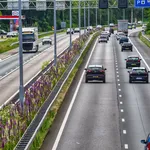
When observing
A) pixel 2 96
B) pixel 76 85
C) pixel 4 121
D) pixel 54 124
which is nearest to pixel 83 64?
pixel 76 85

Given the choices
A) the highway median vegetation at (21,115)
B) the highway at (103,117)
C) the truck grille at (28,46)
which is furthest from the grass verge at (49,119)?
the truck grille at (28,46)

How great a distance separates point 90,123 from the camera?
117 feet

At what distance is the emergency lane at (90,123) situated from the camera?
29.7 metres

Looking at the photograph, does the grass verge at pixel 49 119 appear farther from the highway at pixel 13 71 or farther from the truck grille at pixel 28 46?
the truck grille at pixel 28 46

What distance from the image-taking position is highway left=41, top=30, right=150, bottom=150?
30000 mm

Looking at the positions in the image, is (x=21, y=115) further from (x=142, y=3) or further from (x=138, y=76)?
(x=142, y=3)

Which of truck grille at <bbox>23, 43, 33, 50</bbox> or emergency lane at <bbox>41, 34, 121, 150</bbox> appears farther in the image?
truck grille at <bbox>23, 43, 33, 50</bbox>

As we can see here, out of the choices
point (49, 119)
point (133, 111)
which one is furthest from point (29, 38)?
point (49, 119)

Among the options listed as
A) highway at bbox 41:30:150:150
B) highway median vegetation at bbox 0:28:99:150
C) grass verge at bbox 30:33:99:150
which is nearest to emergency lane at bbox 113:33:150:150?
highway at bbox 41:30:150:150

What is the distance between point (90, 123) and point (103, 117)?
244 centimetres

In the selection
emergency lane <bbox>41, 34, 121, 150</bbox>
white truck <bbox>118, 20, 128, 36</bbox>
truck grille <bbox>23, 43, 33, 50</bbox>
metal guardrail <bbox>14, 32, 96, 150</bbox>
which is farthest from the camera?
white truck <bbox>118, 20, 128, 36</bbox>

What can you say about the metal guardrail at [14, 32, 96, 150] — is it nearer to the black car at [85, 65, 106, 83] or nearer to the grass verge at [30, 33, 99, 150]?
the grass verge at [30, 33, 99, 150]

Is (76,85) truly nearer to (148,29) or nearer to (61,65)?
(61,65)

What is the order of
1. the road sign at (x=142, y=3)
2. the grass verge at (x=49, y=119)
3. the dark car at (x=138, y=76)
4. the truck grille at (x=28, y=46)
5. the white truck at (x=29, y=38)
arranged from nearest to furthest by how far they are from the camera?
the grass verge at (x=49, y=119) → the dark car at (x=138, y=76) → the road sign at (x=142, y=3) → the white truck at (x=29, y=38) → the truck grille at (x=28, y=46)
